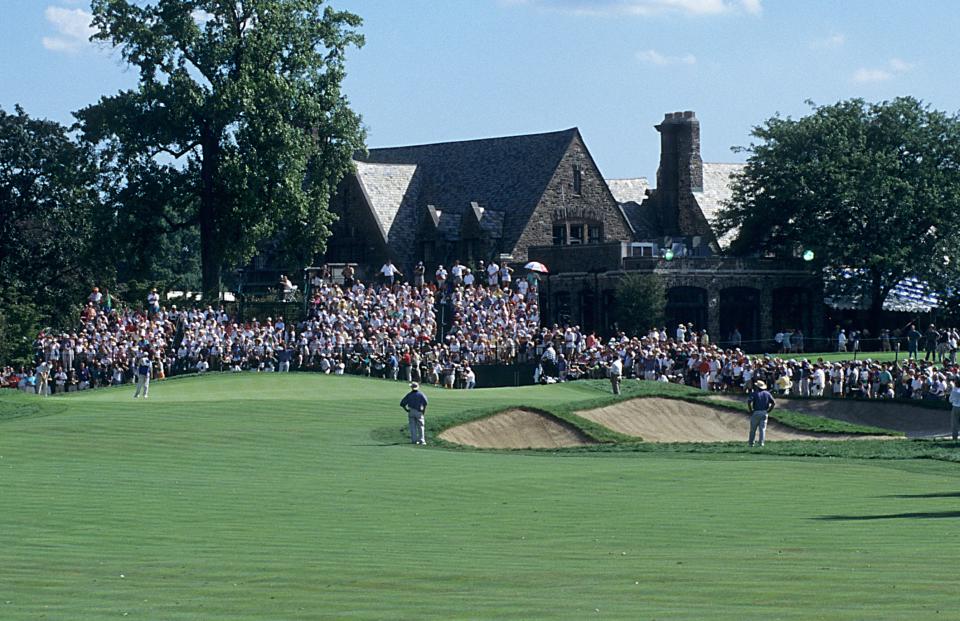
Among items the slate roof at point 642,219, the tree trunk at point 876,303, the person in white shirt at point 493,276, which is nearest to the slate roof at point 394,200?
the slate roof at point 642,219

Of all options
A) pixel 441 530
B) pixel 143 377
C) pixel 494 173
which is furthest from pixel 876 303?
pixel 441 530

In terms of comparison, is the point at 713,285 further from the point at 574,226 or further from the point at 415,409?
the point at 415,409

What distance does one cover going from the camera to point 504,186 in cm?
8850

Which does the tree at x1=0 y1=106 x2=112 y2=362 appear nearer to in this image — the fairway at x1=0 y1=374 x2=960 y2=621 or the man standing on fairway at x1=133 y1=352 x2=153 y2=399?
the man standing on fairway at x1=133 y1=352 x2=153 y2=399

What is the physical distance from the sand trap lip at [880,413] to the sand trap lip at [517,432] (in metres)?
9.71

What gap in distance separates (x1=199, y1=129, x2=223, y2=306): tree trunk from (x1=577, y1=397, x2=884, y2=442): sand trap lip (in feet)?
86.3

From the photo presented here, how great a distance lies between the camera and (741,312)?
8044 centimetres

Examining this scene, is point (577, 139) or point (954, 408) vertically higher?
point (577, 139)

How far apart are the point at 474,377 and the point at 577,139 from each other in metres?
29.6

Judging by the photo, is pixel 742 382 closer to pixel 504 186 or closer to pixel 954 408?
pixel 954 408

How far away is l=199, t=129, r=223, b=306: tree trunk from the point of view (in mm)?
70250

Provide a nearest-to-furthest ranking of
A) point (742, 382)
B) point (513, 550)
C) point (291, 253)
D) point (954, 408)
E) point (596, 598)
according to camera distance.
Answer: point (596, 598) < point (513, 550) < point (954, 408) < point (742, 382) < point (291, 253)

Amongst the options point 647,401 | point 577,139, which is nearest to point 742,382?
point 647,401

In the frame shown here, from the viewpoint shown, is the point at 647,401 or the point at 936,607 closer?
the point at 936,607
